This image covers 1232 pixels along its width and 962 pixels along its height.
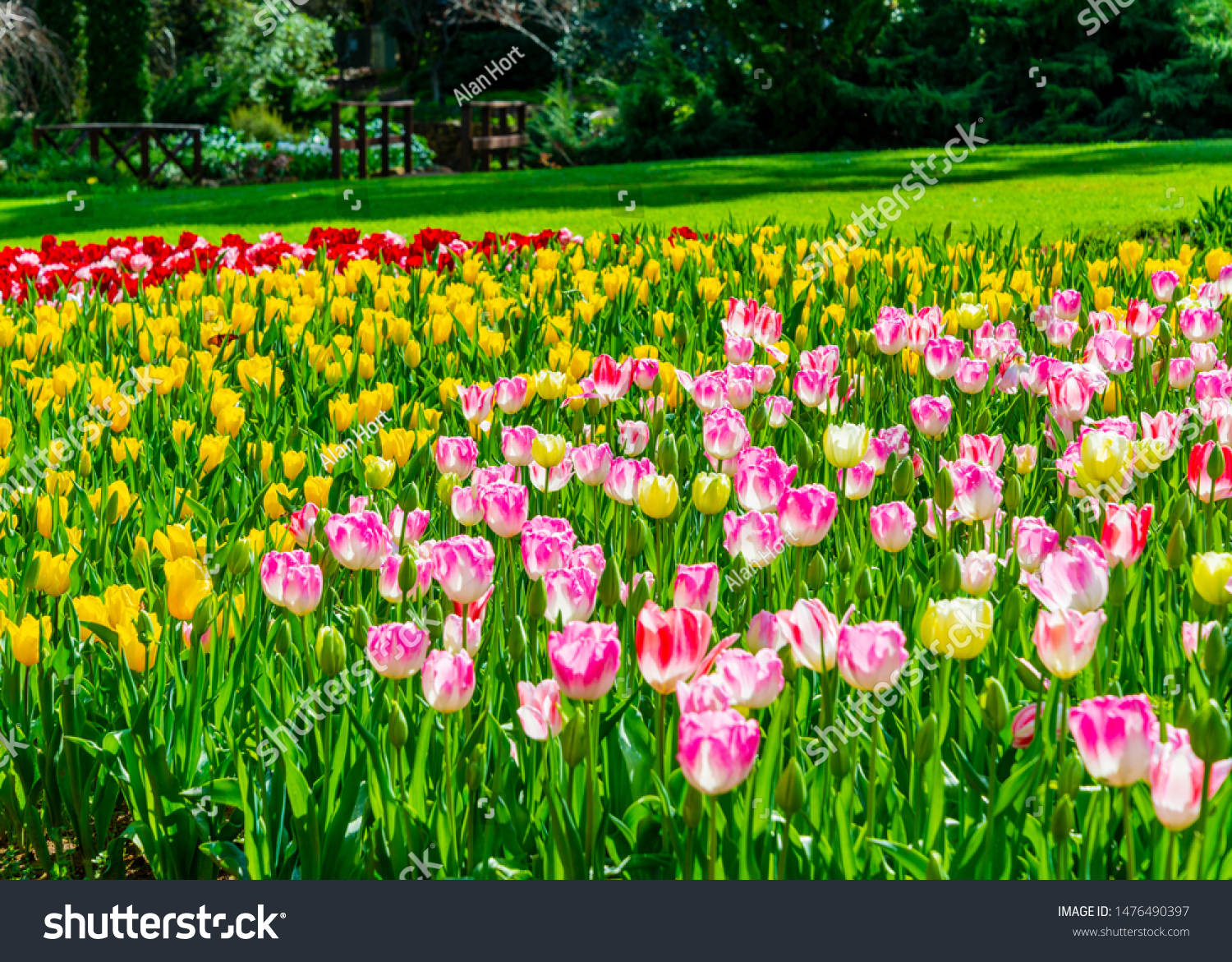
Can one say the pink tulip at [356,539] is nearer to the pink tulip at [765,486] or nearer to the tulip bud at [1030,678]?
the pink tulip at [765,486]

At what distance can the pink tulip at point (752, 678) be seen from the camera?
1464mm

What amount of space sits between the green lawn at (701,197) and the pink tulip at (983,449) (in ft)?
24.2

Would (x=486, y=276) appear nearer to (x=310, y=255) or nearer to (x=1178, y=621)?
(x=310, y=255)

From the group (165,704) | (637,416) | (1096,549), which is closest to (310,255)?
(637,416)

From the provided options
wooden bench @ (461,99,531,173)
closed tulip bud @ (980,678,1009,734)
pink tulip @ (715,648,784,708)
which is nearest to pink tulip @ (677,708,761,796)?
pink tulip @ (715,648,784,708)

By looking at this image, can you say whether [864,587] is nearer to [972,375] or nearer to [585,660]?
[585,660]

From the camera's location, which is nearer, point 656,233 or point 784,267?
point 784,267

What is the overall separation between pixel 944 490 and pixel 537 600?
826 millimetres

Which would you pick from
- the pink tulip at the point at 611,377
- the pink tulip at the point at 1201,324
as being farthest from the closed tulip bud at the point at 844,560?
the pink tulip at the point at 1201,324

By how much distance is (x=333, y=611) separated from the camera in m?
2.46

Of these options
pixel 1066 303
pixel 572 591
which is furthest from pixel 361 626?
pixel 1066 303

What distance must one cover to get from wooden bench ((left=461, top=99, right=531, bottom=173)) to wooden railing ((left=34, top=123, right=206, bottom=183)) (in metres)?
4.21

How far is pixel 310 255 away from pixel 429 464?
397 cm

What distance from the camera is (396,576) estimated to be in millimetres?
2047
